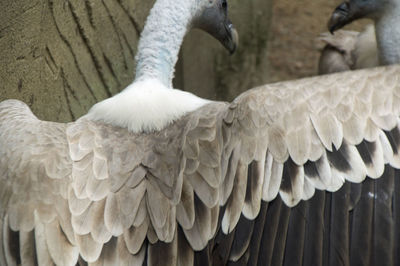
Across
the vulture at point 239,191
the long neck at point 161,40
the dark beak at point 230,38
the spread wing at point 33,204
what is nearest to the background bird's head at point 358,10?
the dark beak at point 230,38

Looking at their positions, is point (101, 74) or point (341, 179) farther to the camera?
Result: point (101, 74)

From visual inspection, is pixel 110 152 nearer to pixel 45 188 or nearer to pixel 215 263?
pixel 45 188

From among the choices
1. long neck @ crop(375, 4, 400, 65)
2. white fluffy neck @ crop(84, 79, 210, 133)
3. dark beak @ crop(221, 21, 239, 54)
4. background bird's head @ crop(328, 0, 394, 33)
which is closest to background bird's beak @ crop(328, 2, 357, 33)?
background bird's head @ crop(328, 0, 394, 33)

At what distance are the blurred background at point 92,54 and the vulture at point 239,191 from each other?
0.83 meters

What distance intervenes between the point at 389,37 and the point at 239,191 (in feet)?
6.04

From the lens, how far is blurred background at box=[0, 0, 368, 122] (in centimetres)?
421

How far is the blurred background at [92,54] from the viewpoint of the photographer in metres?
4.21

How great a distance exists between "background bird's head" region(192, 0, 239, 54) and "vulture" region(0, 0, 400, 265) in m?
1.19

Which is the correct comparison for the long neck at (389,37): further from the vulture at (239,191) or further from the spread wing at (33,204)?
the spread wing at (33,204)

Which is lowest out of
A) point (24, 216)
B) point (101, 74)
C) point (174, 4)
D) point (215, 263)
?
point (215, 263)

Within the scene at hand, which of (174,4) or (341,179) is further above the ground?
(174,4)

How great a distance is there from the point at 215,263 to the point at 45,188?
2.39 ft

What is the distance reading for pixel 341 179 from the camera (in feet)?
10.9

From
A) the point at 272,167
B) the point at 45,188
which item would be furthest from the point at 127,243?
the point at 272,167
